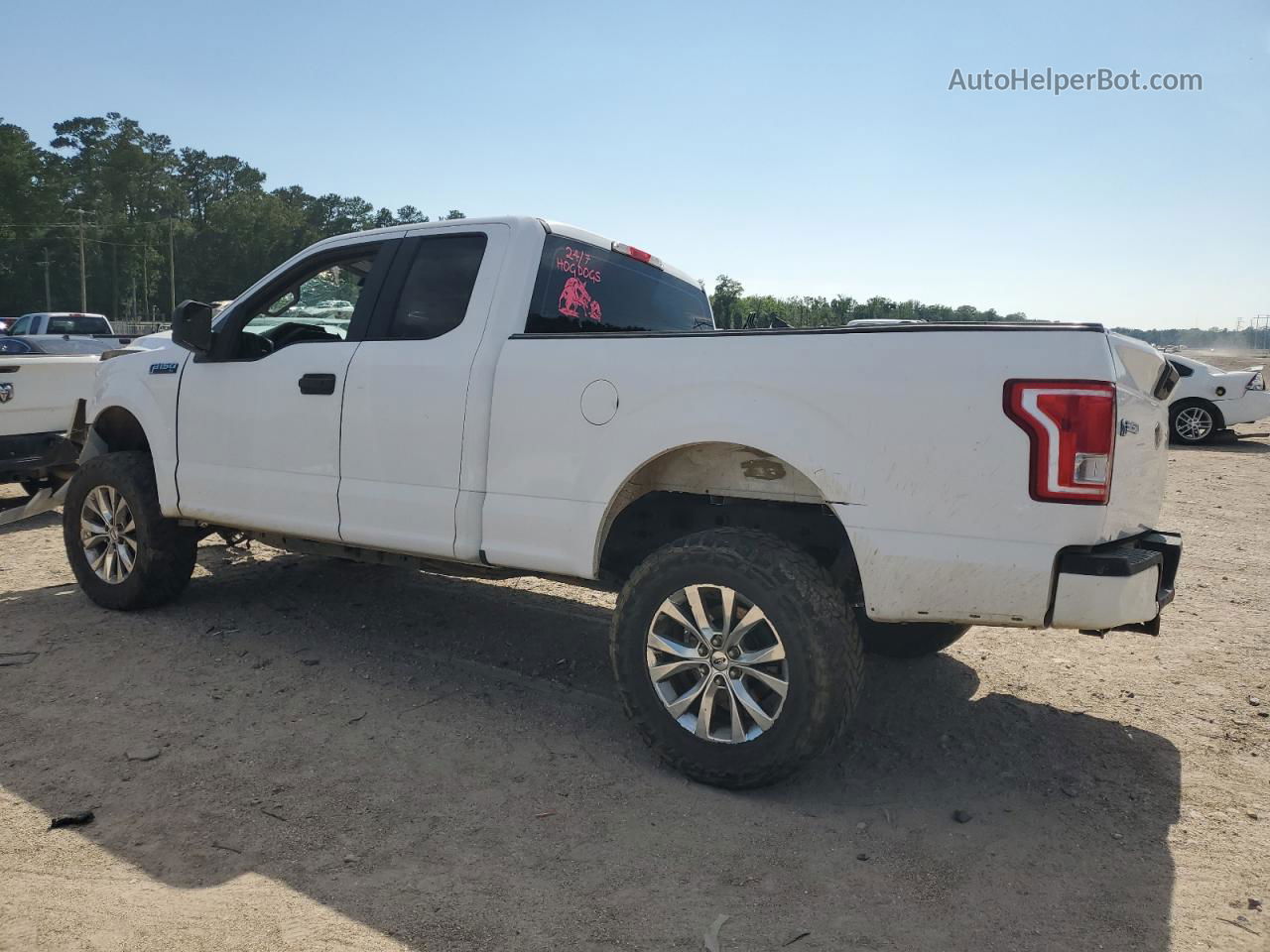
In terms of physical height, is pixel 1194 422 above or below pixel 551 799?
above

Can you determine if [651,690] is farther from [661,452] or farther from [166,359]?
[166,359]

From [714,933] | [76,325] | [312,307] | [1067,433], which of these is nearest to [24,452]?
[312,307]

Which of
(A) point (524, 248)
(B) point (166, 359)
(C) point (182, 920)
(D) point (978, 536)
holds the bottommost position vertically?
(C) point (182, 920)

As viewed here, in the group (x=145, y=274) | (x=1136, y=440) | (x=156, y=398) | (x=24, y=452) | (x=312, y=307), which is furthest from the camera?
(x=145, y=274)

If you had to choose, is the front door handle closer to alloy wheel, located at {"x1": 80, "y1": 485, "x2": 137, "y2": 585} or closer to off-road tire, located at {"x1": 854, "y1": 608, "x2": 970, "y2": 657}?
alloy wheel, located at {"x1": 80, "y1": 485, "x2": 137, "y2": 585}

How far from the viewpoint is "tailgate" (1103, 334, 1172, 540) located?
3031mm

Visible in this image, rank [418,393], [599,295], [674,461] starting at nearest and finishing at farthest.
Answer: [674,461], [418,393], [599,295]

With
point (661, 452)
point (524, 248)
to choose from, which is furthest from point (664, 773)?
point (524, 248)

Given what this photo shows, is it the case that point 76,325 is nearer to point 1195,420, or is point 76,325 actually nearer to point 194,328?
point 194,328

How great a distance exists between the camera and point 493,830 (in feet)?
10.6

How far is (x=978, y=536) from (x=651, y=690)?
134 cm

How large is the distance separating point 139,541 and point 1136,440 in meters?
5.18

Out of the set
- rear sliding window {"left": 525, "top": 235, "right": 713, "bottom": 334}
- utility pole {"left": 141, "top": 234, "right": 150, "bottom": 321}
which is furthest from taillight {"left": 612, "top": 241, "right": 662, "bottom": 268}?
utility pole {"left": 141, "top": 234, "right": 150, "bottom": 321}

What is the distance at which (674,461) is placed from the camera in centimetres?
391
